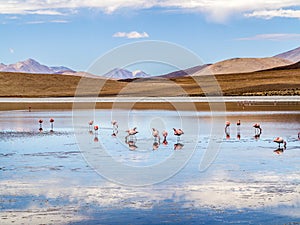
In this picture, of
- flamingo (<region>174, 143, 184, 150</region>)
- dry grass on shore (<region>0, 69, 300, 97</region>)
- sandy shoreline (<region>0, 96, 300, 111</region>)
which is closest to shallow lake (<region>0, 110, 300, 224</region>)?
flamingo (<region>174, 143, 184, 150</region>)

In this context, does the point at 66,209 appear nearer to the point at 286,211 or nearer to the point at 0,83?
the point at 286,211

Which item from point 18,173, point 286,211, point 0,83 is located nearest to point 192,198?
point 286,211

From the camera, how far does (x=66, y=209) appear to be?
→ 9.82 metres

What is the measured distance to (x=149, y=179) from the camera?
12523mm

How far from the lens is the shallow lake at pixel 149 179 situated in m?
9.48

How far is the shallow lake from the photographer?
9.48m

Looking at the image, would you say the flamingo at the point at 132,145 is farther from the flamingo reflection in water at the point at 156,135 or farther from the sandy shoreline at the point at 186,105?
the sandy shoreline at the point at 186,105

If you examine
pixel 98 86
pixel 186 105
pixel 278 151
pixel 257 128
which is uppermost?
pixel 98 86

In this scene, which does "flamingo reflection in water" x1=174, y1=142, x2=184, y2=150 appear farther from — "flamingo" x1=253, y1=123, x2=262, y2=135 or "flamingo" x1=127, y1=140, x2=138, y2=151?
"flamingo" x1=253, y1=123, x2=262, y2=135

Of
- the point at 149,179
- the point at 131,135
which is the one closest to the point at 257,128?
the point at 131,135

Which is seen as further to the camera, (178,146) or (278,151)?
(178,146)

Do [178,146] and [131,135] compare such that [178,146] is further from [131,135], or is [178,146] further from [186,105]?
[186,105]

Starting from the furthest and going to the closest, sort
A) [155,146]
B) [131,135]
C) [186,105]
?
[186,105] → [131,135] → [155,146]

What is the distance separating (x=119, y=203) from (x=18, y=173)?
3.60 meters
